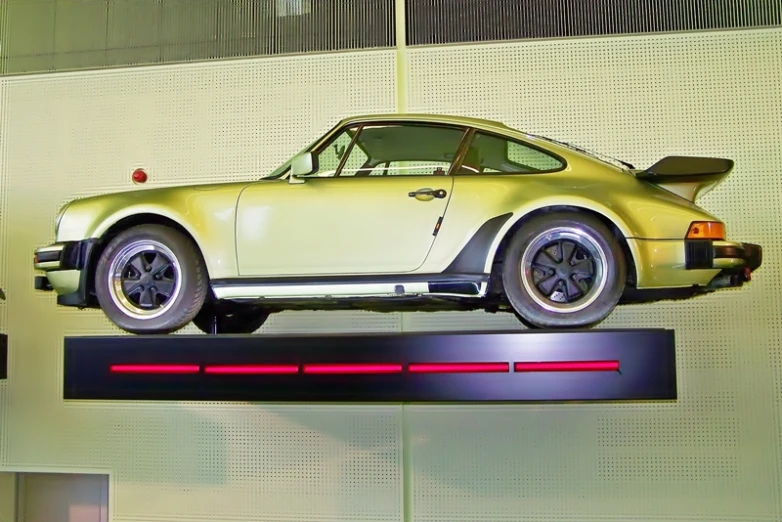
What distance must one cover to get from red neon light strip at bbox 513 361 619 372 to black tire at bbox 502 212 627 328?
0.15 metres

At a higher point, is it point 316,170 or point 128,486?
point 316,170

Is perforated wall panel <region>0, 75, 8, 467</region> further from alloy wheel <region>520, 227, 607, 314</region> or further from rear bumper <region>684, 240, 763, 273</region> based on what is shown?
rear bumper <region>684, 240, 763, 273</region>

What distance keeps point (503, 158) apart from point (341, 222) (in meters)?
0.58

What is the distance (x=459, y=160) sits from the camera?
2.00m

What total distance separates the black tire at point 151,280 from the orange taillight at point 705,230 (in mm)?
1491

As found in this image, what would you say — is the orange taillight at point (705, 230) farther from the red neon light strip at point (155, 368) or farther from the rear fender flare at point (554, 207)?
the red neon light strip at point (155, 368)

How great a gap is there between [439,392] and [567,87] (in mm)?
1658

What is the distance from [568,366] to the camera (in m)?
1.71

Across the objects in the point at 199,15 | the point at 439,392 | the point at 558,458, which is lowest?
the point at 558,458

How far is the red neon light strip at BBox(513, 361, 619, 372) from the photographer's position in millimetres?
1685

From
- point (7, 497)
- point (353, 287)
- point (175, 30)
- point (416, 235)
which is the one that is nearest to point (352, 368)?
point (353, 287)

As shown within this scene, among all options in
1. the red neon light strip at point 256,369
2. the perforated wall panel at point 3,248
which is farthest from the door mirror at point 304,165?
the perforated wall panel at point 3,248

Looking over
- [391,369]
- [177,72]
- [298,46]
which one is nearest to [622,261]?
[391,369]

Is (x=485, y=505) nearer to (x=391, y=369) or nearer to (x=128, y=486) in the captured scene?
(x=391, y=369)
